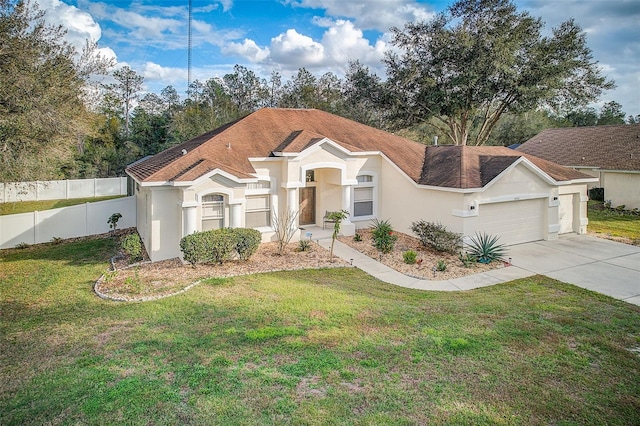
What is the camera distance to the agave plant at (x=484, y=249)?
14.4 metres

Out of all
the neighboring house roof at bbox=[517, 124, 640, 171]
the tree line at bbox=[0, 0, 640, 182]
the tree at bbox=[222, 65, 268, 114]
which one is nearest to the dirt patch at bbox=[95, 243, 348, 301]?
the tree line at bbox=[0, 0, 640, 182]

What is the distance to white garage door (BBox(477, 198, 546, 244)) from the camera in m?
16.2

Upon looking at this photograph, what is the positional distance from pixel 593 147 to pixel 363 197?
22.8 metres

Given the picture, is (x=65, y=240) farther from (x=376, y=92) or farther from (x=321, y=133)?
(x=376, y=92)

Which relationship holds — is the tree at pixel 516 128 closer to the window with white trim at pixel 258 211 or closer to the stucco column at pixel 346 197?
the stucco column at pixel 346 197

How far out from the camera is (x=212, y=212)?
47.8 ft

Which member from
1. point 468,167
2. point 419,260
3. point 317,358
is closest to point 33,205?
point 419,260

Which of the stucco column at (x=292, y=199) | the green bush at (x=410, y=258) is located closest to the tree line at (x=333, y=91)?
the stucco column at (x=292, y=199)

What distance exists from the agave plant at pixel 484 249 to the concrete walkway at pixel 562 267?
1.86 feet

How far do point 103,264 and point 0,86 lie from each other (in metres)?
6.37

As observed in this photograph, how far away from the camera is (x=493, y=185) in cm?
1591

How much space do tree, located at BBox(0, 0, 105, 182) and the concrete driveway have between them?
17.1m

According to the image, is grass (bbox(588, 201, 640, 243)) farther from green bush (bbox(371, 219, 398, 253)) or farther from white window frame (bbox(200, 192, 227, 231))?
white window frame (bbox(200, 192, 227, 231))

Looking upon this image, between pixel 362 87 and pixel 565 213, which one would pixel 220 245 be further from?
pixel 362 87
